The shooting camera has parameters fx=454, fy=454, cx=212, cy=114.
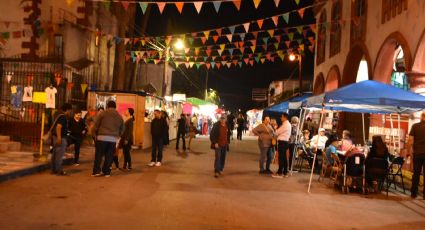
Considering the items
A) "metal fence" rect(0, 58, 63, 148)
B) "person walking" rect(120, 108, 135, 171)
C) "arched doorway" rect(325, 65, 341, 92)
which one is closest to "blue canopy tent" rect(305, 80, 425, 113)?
"person walking" rect(120, 108, 135, 171)

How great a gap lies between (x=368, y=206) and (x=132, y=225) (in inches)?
197

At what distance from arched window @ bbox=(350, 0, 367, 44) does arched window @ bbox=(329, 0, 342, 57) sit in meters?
2.07

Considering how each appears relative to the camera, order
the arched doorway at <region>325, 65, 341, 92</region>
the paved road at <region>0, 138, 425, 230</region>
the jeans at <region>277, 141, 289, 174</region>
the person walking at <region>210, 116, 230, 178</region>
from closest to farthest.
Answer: the paved road at <region>0, 138, 425, 230</region>, the person walking at <region>210, 116, 230, 178</region>, the jeans at <region>277, 141, 289, 174</region>, the arched doorway at <region>325, 65, 341, 92</region>

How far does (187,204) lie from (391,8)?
1107 cm

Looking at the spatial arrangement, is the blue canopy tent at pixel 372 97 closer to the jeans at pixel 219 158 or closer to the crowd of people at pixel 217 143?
the crowd of people at pixel 217 143

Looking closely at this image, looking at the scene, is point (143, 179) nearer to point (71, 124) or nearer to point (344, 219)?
point (71, 124)

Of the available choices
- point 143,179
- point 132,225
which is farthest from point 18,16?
point 132,225

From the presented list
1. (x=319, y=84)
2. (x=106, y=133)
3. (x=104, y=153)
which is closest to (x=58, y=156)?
(x=104, y=153)

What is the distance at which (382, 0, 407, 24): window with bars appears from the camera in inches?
570

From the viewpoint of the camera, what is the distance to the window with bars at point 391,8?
14.5 m

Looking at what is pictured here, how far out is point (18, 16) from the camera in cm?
2158

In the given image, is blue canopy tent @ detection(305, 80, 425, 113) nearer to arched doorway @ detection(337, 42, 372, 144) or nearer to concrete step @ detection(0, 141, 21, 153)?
arched doorway @ detection(337, 42, 372, 144)

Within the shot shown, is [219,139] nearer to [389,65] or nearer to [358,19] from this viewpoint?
[389,65]

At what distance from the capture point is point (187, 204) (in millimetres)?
8352
